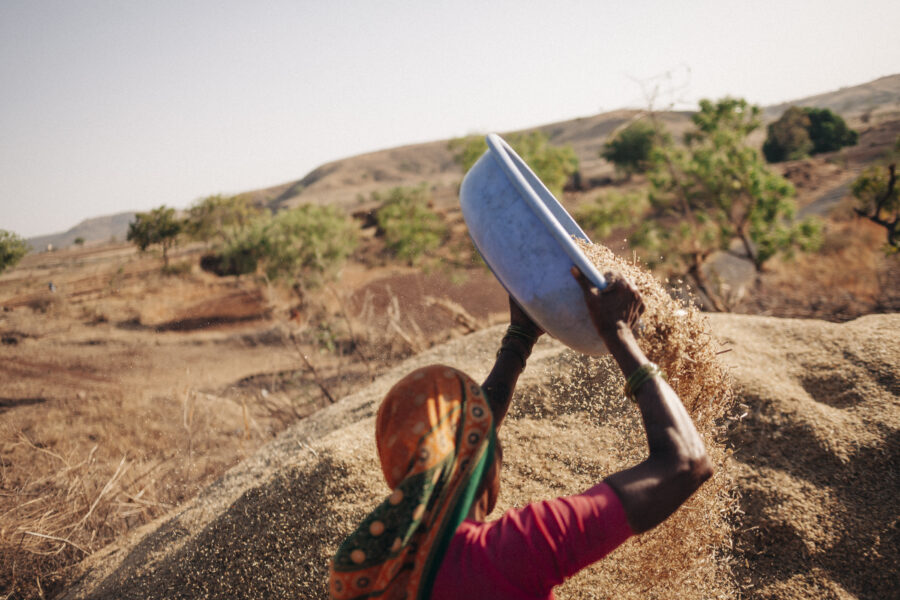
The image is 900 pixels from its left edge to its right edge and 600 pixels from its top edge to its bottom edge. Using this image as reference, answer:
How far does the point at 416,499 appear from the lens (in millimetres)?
950

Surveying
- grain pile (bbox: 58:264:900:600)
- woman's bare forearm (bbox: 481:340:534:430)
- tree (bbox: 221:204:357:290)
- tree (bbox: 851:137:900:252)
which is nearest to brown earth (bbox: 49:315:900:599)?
grain pile (bbox: 58:264:900:600)

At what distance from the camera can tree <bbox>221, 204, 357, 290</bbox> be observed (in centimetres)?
1496

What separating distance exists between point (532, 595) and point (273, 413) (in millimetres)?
4609

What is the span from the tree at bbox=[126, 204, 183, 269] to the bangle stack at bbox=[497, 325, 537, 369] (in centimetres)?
2194

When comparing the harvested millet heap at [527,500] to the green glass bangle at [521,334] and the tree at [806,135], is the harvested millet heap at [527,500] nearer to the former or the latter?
the green glass bangle at [521,334]

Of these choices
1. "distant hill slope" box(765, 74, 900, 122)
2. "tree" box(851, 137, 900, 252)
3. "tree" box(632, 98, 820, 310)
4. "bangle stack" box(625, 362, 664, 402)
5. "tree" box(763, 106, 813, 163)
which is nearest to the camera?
"bangle stack" box(625, 362, 664, 402)

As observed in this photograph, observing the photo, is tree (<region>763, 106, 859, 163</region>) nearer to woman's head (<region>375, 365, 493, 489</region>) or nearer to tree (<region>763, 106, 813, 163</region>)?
tree (<region>763, 106, 813, 163</region>)

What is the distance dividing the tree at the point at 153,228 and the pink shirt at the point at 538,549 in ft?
73.2

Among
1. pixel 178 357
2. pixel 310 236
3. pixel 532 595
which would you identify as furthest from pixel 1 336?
pixel 532 595

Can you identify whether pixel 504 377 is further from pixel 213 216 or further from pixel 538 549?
pixel 213 216

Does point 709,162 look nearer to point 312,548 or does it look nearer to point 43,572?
point 312,548

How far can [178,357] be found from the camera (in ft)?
36.6

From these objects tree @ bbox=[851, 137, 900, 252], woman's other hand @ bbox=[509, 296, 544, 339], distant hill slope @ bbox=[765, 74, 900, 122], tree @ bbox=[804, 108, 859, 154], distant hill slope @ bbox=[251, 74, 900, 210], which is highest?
distant hill slope @ bbox=[251, 74, 900, 210]

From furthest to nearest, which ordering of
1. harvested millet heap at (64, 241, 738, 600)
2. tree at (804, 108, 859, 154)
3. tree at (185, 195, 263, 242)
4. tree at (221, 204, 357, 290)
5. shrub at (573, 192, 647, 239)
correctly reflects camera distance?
tree at (804, 108, 859, 154), tree at (185, 195, 263, 242), tree at (221, 204, 357, 290), shrub at (573, 192, 647, 239), harvested millet heap at (64, 241, 738, 600)
